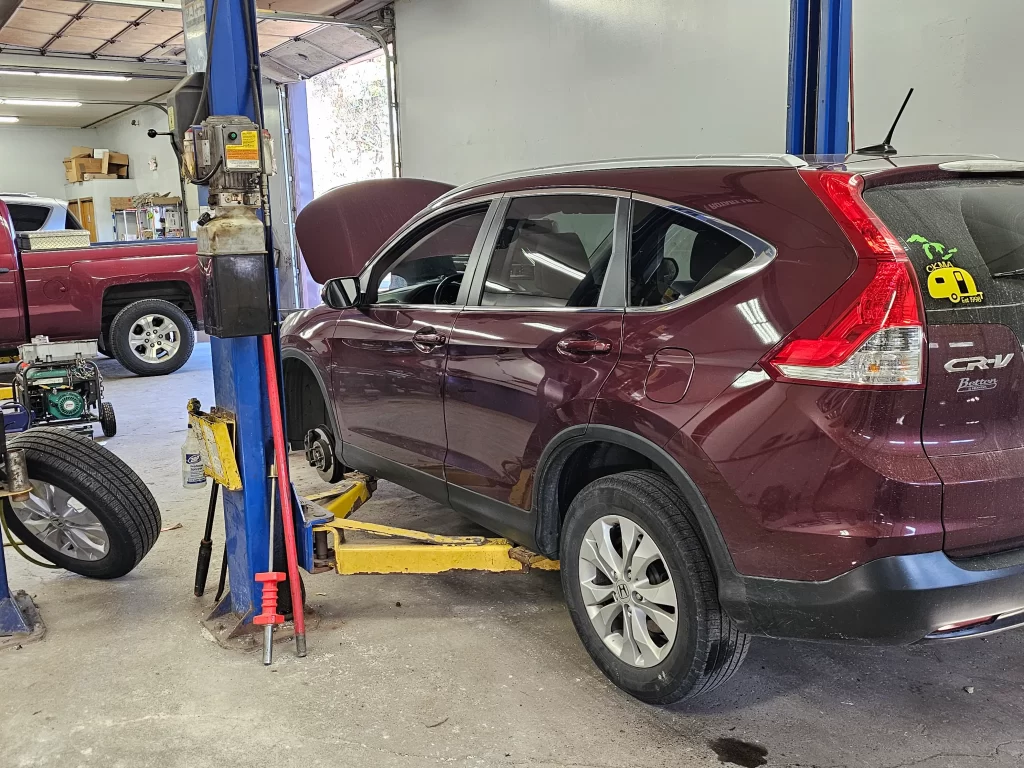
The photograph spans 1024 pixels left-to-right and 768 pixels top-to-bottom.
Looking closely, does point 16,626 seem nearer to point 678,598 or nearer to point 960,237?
point 678,598

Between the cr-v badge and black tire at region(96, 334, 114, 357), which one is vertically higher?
the cr-v badge

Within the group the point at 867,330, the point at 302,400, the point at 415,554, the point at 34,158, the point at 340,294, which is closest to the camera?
the point at 867,330

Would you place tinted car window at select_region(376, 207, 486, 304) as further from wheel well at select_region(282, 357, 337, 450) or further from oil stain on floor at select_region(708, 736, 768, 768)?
oil stain on floor at select_region(708, 736, 768, 768)

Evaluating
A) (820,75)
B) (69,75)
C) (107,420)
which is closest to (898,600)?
(820,75)

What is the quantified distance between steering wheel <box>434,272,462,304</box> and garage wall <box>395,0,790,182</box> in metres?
3.20

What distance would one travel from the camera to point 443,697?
2756 mm

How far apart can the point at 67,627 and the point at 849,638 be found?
8.90ft

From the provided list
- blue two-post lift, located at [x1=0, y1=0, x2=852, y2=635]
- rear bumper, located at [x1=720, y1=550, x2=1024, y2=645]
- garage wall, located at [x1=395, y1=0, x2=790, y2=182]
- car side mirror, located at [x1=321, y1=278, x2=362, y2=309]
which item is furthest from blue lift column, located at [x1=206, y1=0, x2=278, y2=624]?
garage wall, located at [x1=395, y1=0, x2=790, y2=182]

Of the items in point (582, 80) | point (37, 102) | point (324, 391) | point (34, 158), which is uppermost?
point (37, 102)

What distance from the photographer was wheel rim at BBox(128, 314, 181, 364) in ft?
30.0

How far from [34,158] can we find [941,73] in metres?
21.9

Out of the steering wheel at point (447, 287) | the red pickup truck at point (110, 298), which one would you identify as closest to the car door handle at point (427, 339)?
the steering wheel at point (447, 287)

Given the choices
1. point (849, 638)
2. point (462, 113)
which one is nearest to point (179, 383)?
point (462, 113)

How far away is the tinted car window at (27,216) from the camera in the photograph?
922 centimetres
